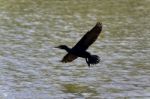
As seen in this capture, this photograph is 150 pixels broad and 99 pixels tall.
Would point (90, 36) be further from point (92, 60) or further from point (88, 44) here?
point (92, 60)

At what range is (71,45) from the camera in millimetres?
19953

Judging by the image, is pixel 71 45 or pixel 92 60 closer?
pixel 92 60

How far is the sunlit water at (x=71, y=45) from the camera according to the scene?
47.2 ft

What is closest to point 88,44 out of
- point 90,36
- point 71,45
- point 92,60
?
point 90,36

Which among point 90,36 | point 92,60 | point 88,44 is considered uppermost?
point 90,36

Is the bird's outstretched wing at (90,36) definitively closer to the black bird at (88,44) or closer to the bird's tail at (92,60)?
the black bird at (88,44)

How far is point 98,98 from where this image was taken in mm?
13539

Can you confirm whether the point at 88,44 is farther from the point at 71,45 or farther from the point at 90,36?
the point at 71,45

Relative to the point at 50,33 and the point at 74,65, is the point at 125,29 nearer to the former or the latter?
the point at 50,33

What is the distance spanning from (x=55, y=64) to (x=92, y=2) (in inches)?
514

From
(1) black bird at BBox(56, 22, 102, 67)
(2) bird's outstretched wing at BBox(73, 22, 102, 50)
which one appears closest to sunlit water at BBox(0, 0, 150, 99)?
(1) black bird at BBox(56, 22, 102, 67)

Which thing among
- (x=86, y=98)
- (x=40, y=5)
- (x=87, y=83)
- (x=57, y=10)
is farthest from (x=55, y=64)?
(x=40, y=5)

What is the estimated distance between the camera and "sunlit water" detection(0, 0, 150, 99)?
14.4 metres

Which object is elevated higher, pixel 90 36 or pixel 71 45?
pixel 90 36
